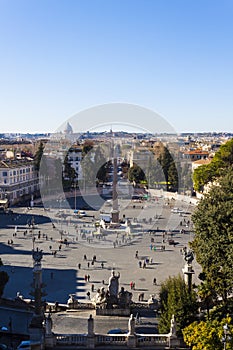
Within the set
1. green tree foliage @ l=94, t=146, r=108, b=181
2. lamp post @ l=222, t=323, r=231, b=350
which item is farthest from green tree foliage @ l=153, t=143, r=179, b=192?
lamp post @ l=222, t=323, r=231, b=350

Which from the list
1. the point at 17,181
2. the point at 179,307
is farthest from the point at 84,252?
the point at 17,181

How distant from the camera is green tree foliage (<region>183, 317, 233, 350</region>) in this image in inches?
509

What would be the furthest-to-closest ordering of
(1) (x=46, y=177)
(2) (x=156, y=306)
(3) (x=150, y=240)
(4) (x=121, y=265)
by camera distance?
(1) (x=46, y=177)
(3) (x=150, y=240)
(4) (x=121, y=265)
(2) (x=156, y=306)

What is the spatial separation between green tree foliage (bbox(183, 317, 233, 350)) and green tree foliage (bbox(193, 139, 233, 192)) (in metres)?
29.4

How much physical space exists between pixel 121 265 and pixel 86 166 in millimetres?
38116

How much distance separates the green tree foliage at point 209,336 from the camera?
12.9 m

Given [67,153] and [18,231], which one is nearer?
[18,231]

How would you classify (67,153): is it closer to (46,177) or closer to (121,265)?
(46,177)

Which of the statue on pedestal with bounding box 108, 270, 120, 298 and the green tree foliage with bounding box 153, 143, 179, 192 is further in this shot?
the green tree foliage with bounding box 153, 143, 179, 192

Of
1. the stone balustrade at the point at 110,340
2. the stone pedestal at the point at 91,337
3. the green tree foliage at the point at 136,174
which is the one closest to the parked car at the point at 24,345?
the stone balustrade at the point at 110,340

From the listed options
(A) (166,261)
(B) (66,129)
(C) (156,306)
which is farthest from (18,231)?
(B) (66,129)

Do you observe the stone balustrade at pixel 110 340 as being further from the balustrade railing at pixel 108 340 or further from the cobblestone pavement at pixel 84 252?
the cobblestone pavement at pixel 84 252

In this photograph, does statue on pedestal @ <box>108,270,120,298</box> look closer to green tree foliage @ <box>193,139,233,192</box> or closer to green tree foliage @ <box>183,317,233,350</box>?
green tree foliage @ <box>183,317,233,350</box>

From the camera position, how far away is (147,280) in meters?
25.6
